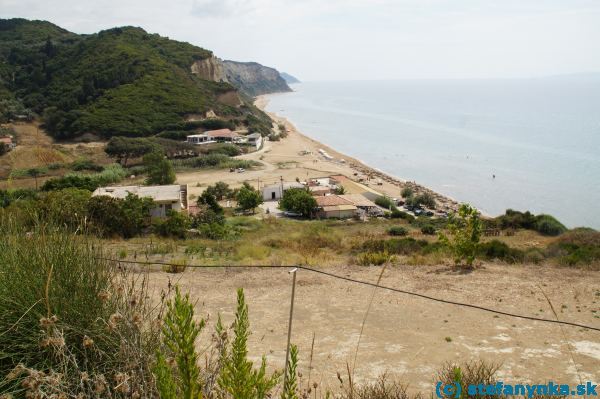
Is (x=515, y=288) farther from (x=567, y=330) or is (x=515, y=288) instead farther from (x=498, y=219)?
(x=498, y=219)

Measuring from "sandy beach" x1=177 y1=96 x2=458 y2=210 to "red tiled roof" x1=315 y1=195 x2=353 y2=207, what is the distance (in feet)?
22.4

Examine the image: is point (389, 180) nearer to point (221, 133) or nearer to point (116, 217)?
point (221, 133)

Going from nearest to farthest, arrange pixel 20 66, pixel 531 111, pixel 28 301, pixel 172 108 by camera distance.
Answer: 1. pixel 28 301
2. pixel 172 108
3. pixel 20 66
4. pixel 531 111

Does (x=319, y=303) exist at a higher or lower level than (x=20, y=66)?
lower

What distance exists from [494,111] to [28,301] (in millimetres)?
120199

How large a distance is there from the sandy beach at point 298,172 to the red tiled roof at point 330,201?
6.81 metres

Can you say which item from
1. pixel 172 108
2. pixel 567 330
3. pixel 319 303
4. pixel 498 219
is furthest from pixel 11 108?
pixel 567 330

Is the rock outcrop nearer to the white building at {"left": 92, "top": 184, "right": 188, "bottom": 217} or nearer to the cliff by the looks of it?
the white building at {"left": 92, "top": 184, "right": 188, "bottom": 217}

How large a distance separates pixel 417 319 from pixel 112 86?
62.9m

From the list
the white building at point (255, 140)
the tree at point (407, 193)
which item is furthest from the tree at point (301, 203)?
the white building at point (255, 140)

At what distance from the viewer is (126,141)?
156 ft

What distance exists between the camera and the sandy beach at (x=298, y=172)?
39781 mm

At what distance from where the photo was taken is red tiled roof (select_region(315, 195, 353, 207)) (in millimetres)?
30703

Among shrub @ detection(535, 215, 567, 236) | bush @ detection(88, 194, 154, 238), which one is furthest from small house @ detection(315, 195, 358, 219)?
bush @ detection(88, 194, 154, 238)
